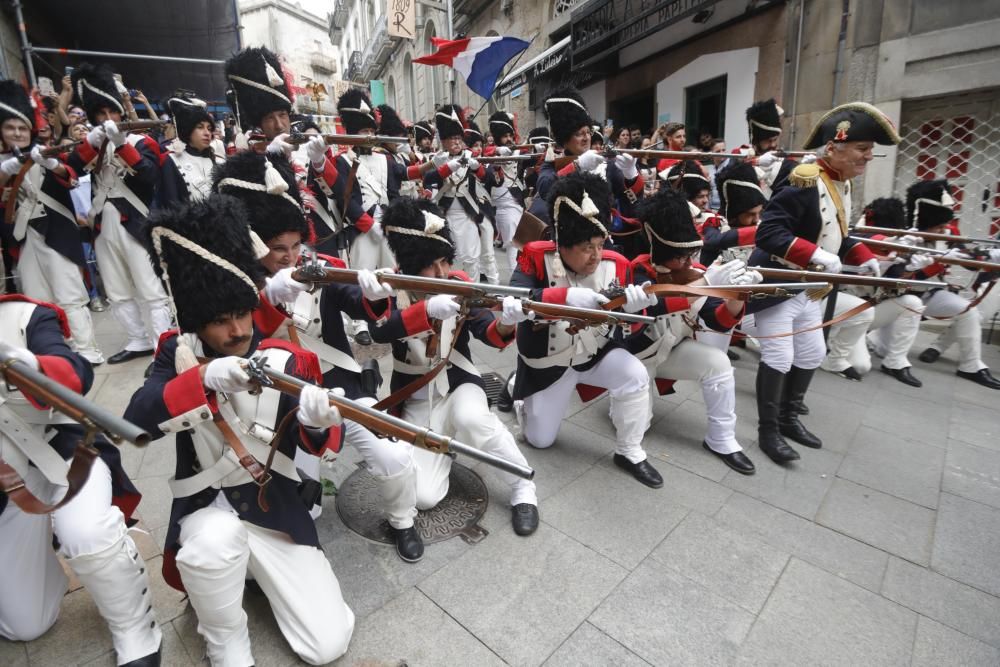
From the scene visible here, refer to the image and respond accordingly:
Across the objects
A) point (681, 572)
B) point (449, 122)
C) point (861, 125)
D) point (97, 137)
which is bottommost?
point (681, 572)

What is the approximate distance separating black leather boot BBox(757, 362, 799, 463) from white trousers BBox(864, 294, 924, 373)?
2195mm

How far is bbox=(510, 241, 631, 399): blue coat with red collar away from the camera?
3717 millimetres

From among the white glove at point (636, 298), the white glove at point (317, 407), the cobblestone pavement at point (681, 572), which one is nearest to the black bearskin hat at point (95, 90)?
the cobblestone pavement at point (681, 572)

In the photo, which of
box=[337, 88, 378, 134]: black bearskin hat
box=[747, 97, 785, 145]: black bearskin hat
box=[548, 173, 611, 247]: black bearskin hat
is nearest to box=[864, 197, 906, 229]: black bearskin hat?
box=[747, 97, 785, 145]: black bearskin hat

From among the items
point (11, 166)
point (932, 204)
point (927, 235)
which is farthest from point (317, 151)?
point (932, 204)

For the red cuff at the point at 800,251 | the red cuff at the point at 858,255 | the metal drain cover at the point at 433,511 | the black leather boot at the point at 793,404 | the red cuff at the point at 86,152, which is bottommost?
the metal drain cover at the point at 433,511

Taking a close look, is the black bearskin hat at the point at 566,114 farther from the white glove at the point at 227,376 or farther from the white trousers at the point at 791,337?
the white glove at the point at 227,376

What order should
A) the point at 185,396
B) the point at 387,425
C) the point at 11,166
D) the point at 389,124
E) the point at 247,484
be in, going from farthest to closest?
the point at 389,124, the point at 11,166, the point at 247,484, the point at 185,396, the point at 387,425

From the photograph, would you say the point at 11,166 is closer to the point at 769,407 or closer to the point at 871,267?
the point at 769,407

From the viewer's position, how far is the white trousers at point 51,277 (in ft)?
16.8

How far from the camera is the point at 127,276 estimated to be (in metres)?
5.47

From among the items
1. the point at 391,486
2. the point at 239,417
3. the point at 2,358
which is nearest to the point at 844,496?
the point at 391,486

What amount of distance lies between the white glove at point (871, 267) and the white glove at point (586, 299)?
243cm

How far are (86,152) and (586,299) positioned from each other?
16.1 ft
